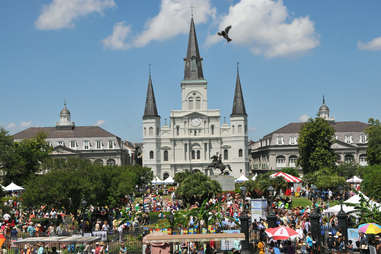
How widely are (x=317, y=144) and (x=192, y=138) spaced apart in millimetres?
34367

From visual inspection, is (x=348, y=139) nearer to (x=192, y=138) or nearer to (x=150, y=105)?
(x=192, y=138)

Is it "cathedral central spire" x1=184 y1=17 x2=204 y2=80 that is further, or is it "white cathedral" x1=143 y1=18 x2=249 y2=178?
"cathedral central spire" x1=184 y1=17 x2=204 y2=80

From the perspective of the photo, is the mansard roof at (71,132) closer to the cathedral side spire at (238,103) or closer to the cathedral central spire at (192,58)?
the cathedral central spire at (192,58)

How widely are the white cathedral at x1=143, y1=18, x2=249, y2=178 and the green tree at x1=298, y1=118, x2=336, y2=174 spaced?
27428 millimetres

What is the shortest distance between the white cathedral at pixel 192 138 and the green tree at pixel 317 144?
90.0 feet

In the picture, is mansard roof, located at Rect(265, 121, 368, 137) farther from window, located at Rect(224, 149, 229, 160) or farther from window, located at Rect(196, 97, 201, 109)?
window, located at Rect(196, 97, 201, 109)

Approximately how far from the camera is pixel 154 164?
9156 centimetres

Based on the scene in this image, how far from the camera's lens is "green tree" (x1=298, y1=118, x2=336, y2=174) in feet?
207

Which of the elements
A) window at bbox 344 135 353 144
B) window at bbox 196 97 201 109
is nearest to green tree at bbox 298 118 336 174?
window at bbox 344 135 353 144

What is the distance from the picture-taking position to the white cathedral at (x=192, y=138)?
92.1 metres

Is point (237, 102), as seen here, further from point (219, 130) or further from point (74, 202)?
point (74, 202)

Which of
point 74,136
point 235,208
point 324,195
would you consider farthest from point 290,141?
point 235,208

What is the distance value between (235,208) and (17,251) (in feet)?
56.2

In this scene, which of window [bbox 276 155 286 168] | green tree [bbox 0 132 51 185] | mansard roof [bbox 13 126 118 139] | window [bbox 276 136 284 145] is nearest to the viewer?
green tree [bbox 0 132 51 185]
